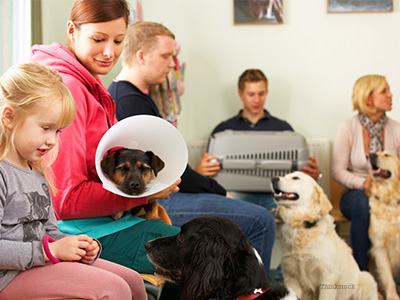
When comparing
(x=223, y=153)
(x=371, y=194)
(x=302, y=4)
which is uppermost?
(x=302, y=4)

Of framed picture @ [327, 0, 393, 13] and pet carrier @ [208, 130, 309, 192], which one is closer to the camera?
pet carrier @ [208, 130, 309, 192]

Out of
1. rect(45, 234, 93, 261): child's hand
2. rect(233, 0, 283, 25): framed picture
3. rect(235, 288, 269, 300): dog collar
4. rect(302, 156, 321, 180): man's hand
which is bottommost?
rect(235, 288, 269, 300): dog collar

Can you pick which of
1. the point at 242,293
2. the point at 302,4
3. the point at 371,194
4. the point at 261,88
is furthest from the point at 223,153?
the point at 242,293

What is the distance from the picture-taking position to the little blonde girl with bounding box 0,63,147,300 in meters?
1.15

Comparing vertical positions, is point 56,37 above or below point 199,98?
above

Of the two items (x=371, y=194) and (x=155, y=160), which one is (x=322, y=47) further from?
(x=155, y=160)

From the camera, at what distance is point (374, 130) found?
11.7ft

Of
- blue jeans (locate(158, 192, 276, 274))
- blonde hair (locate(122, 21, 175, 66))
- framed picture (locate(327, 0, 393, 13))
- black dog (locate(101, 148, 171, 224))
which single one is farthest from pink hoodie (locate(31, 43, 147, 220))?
framed picture (locate(327, 0, 393, 13))

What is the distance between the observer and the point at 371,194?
3.11 metres

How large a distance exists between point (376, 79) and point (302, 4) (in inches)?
38.1

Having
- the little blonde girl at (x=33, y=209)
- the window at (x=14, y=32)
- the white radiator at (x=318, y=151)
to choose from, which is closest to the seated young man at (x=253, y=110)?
the white radiator at (x=318, y=151)

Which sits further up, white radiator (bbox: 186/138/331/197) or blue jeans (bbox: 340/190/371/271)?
white radiator (bbox: 186/138/331/197)

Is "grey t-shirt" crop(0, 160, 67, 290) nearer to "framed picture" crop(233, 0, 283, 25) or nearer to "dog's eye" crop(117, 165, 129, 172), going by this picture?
"dog's eye" crop(117, 165, 129, 172)

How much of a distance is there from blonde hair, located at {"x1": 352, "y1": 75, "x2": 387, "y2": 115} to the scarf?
55 mm
